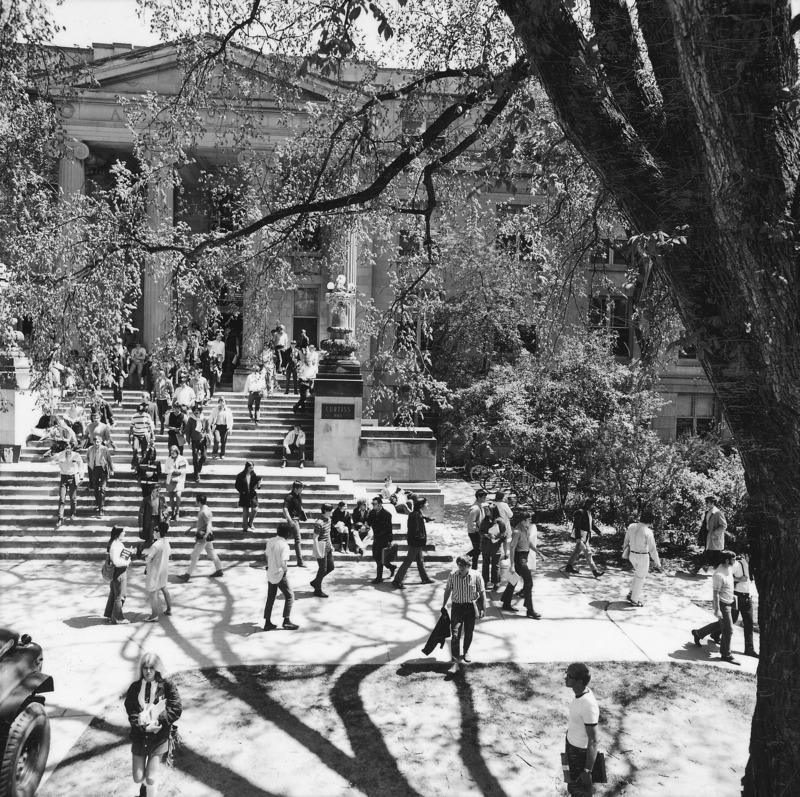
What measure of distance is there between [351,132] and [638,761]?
1065 centimetres

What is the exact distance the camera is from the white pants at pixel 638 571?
11734 mm

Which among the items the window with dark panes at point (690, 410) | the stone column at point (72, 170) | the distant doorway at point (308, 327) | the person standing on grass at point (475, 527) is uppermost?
the stone column at point (72, 170)

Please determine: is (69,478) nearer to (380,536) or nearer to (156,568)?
(156,568)

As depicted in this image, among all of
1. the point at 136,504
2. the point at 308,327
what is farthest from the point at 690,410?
the point at 136,504

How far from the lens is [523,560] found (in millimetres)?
11188

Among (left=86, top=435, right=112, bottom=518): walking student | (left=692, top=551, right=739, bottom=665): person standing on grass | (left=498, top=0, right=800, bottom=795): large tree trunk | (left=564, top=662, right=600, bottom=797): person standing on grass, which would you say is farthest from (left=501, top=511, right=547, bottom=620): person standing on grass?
(left=86, top=435, right=112, bottom=518): walking student

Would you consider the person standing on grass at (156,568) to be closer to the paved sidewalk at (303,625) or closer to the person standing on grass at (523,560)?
the paved sidewalk at (303,625)

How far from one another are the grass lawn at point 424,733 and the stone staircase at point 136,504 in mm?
5842

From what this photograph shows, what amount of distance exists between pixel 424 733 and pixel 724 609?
461 cm

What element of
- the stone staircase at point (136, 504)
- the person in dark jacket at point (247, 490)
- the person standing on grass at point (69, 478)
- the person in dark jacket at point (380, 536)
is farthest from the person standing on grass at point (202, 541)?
the person standing on grass at point (69, 478)

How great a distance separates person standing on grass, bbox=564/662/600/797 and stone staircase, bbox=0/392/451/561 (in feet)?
28.2

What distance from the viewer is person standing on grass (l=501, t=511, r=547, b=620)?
11094 millimetres

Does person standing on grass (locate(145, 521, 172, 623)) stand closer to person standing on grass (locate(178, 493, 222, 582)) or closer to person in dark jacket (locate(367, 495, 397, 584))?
person standing on grass (locate(178, 493, 222, 582))

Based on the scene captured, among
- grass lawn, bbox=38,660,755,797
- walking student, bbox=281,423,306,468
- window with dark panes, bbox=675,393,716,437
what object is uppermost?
window with dark panes, bbox=675,393,716,437
